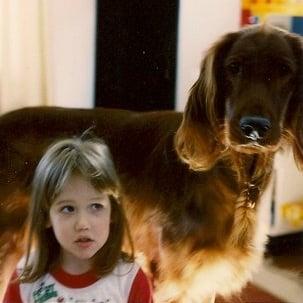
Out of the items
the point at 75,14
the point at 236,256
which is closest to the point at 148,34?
the point at 75,14

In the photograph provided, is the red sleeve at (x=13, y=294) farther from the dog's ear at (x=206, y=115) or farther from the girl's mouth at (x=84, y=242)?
the dog's ear at (x=206, y=115)

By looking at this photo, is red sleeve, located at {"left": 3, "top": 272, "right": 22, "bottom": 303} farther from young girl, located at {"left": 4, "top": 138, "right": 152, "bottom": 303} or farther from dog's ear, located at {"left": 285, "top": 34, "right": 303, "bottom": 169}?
dog's ear, located at {"left": 285, "top": 34, "right": 303, "bottom": 169}

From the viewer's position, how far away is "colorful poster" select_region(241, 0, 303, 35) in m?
0.64

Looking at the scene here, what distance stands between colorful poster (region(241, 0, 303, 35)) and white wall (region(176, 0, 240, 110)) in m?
0.01

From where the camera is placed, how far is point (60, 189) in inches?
24.4

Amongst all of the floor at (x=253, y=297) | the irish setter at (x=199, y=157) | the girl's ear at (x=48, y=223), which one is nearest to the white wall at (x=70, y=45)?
the irish setter at (x=199, y=157)

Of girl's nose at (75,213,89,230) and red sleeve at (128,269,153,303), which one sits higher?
girl's nose at (75,213,89,230)

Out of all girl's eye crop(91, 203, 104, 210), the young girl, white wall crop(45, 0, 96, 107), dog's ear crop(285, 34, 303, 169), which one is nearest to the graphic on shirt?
the young girl

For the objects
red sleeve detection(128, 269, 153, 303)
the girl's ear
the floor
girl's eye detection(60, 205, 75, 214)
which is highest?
girl's eye detection(60, 205, 75, 214)

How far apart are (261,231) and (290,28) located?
0.86 ft

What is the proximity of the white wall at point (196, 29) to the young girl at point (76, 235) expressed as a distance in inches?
4.9

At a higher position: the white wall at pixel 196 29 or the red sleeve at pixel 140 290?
the white wall at pixel 196 29

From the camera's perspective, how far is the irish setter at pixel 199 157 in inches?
24.1

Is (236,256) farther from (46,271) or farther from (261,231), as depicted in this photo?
(46,271)
